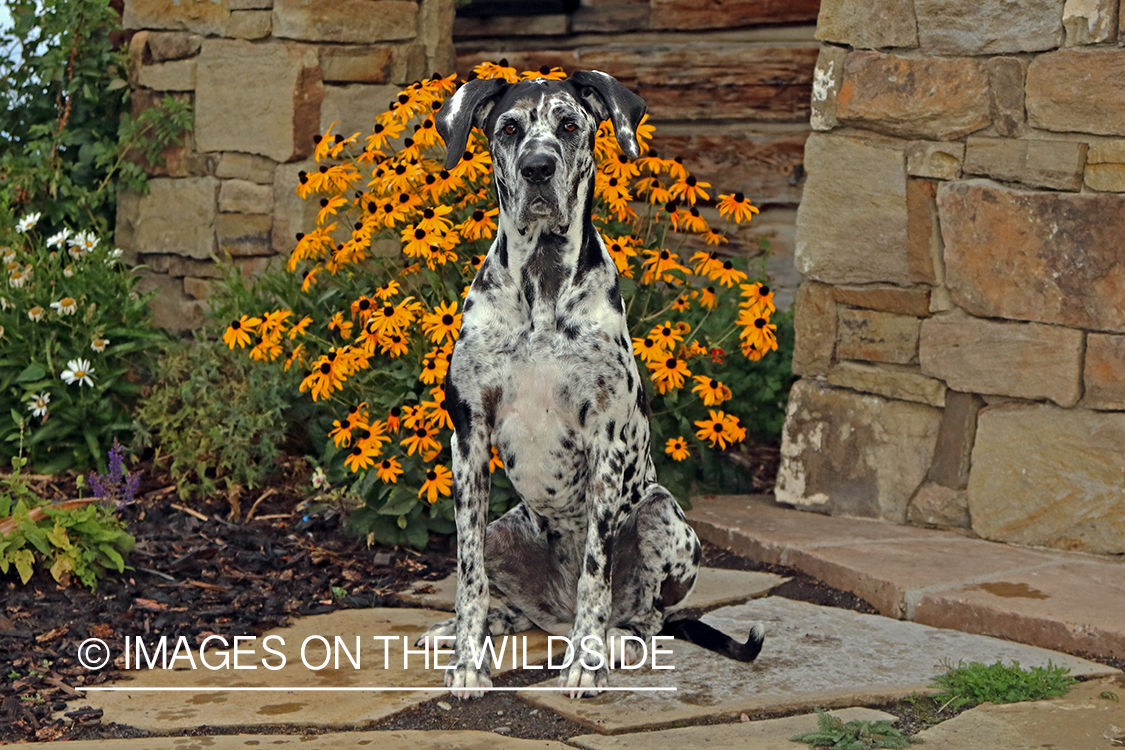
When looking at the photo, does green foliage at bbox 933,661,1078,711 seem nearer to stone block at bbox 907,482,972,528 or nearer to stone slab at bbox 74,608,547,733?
stone slab at bbox 74,608,547,733

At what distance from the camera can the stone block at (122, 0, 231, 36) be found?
5.46 meters

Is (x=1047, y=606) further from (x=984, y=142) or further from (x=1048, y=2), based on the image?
(x=1048, y=2)

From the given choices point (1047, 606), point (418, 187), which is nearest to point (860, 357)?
point (1047, 606)

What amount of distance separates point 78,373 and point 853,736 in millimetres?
3452

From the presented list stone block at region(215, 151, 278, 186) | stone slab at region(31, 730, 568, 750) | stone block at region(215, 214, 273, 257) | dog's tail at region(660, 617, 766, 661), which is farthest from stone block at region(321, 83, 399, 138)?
stone slab at region(31, 730, 568, 750)

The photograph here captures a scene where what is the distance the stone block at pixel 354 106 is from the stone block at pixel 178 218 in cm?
62

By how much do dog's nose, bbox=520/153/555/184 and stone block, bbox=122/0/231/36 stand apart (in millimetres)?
Result: 3124

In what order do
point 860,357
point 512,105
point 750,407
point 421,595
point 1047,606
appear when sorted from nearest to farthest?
point 512,105
point 1047,606
point 421,595
point 860,357
point 750,407

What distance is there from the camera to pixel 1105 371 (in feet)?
13.5

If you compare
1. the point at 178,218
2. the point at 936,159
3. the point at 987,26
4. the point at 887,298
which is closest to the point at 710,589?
the point at 887,298

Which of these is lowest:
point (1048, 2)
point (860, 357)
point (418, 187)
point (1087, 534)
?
point (1087, 534)

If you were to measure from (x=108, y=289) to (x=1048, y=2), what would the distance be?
382 cm

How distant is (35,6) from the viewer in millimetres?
5922

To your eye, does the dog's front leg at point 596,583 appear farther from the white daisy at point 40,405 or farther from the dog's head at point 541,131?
the white daisy at point 40,405
